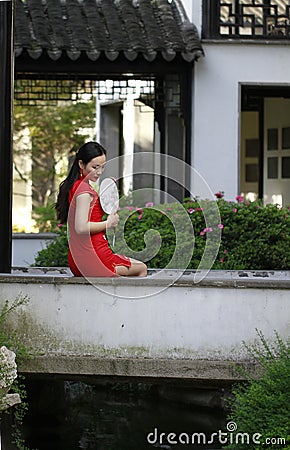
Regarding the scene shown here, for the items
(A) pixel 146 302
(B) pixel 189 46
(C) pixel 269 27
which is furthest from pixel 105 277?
(C) pixel 269 27

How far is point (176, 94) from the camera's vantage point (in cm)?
1060

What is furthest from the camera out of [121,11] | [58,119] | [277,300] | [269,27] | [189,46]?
[58,119]

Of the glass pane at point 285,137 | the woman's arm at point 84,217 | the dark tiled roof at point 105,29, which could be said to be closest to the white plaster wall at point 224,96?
the dark tiled roof at point 105,29

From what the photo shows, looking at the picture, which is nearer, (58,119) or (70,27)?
(70,27)

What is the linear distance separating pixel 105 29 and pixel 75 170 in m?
4.58

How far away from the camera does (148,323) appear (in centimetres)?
562

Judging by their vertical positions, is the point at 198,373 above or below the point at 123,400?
above

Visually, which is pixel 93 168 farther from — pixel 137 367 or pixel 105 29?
pixel 105 29

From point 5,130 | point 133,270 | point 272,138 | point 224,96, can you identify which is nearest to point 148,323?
point 133,270

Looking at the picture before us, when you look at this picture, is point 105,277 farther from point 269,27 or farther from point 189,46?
point 269,27

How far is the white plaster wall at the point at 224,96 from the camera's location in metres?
10.2

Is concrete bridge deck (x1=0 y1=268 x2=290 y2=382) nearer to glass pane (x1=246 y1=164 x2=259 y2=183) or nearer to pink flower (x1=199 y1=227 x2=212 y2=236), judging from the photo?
pink flower (x1=199 y1=227 x2=212 y2=236)

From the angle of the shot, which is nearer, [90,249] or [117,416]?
[90,249]

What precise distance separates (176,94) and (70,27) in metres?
1.42
